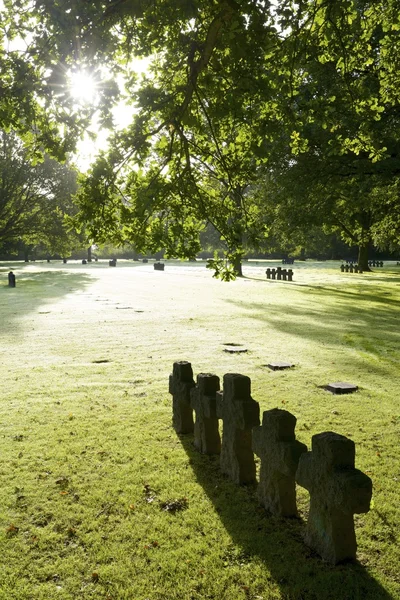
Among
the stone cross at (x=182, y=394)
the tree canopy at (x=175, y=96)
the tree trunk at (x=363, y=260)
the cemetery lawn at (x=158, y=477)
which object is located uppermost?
the tree canopy at (x=175, y=96)

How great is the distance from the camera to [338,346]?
11109 mm

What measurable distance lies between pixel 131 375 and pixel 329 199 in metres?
16.3

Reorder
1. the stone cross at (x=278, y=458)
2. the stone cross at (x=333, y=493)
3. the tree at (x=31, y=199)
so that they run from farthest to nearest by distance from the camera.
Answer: the tree at (x=31, y=199)
the stone cross at (x=278, y=458)
the stone cross at (x=333, y=493)

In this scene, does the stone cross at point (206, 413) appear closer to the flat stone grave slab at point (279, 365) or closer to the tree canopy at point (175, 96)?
the tree canopy at point (175, 96)

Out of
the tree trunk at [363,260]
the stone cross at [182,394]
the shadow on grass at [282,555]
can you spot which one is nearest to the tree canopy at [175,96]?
the stone cross at [182,394]

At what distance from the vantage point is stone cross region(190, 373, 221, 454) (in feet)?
16.0

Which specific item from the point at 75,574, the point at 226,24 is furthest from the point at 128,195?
the point at 75,574

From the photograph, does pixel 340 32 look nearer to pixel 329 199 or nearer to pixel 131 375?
pixel 131 375

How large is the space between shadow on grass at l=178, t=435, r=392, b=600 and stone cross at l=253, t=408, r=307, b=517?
13 centimetres

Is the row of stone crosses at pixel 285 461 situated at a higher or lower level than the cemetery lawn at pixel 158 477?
higher

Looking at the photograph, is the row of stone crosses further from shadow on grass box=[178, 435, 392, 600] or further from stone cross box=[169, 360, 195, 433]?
stone cross box=[169, 360, 195, 433]

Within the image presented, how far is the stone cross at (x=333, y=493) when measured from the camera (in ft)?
9.75

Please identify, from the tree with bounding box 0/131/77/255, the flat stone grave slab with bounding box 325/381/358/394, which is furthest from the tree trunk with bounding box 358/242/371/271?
the flat stone grave slab with bounding box 325/381/358/394

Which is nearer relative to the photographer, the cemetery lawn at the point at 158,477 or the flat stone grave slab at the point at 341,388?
the cemetery lawn at the point at 158,477
